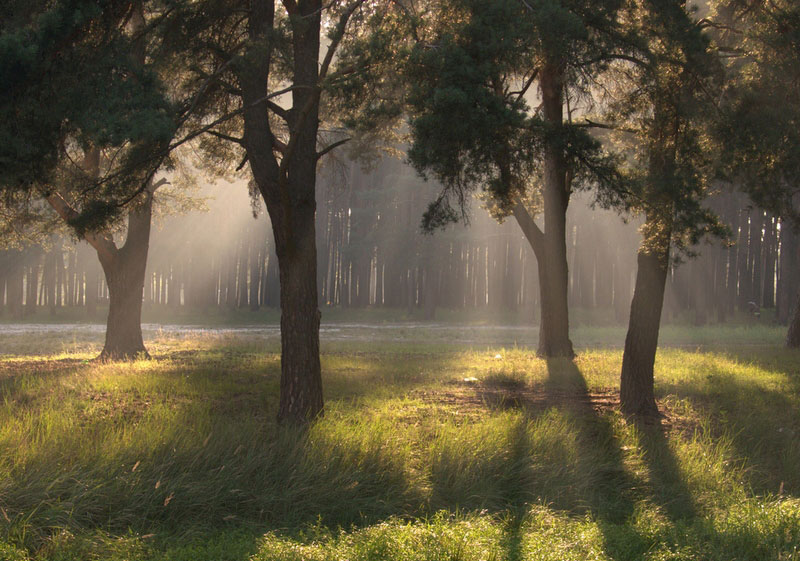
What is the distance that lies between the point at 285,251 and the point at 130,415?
283 centimetres

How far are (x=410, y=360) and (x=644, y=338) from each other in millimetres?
6995

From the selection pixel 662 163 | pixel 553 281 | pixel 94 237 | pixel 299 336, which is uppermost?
pixel 662 163

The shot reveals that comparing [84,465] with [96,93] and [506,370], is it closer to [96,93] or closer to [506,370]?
[96,93]

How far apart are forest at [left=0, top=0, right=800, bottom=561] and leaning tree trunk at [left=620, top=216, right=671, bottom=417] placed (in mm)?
42

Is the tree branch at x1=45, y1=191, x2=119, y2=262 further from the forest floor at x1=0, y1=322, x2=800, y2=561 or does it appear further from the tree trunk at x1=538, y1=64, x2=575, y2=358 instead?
the tree trunk at x1=538, y1=64, x2=575, y2=358

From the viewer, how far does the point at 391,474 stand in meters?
6.46

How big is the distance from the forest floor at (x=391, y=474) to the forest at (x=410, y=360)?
4 cm

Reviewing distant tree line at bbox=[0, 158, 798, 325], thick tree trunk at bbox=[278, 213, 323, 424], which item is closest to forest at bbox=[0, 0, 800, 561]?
thick tree trunk at bbox=[278, 213, 323, 424]

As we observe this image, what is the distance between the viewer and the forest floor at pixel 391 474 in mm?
5016

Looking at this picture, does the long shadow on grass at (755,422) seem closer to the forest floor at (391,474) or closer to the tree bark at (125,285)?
the forest floor at (391,474)

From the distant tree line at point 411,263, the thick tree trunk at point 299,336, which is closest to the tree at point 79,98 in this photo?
the thick tree trunk at point 299,336

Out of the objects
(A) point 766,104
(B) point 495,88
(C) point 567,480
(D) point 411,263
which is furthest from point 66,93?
(D) point 411,263

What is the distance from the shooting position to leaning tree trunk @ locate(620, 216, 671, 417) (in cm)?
1034

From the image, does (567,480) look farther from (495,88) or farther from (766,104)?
(766,104)
